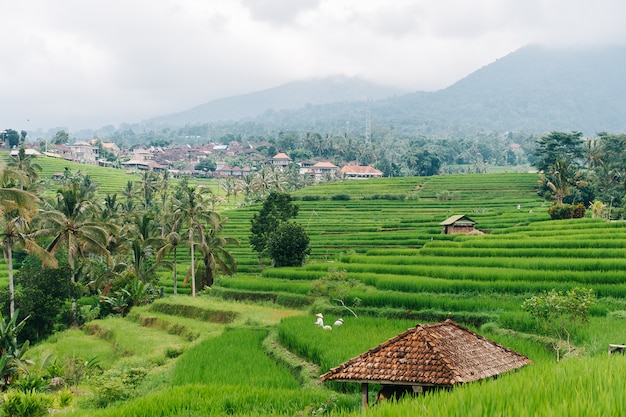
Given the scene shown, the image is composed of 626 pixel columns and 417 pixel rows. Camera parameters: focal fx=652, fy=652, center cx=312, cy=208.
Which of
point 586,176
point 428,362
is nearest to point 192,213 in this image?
point 428,362

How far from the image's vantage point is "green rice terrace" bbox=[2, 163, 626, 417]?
855 cm

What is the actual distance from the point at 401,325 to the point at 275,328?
4914mm

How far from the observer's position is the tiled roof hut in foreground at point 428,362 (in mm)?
12125

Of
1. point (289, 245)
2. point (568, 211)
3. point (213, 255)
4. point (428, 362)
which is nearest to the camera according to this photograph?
point (428, 362)

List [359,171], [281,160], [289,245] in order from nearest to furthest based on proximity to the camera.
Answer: [289,245], [359,171], [281,160]

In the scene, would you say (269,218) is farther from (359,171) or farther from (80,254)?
(359,171)

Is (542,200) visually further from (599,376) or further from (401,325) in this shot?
(599,376)

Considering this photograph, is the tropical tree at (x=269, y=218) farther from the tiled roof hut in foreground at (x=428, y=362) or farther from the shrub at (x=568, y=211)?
the tiled roof hut in foreground at (x=428, y=362)

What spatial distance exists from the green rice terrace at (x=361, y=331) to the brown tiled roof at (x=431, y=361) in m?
0.71

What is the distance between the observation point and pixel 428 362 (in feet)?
40.7

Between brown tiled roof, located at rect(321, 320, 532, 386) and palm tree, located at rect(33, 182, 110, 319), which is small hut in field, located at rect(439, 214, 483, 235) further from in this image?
brown tiled roof, located at rect(321, 320, 532, 386)

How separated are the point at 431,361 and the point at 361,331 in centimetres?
816

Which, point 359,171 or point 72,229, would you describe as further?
point 359,171

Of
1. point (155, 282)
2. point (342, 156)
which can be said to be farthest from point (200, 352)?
point (342, 156)
